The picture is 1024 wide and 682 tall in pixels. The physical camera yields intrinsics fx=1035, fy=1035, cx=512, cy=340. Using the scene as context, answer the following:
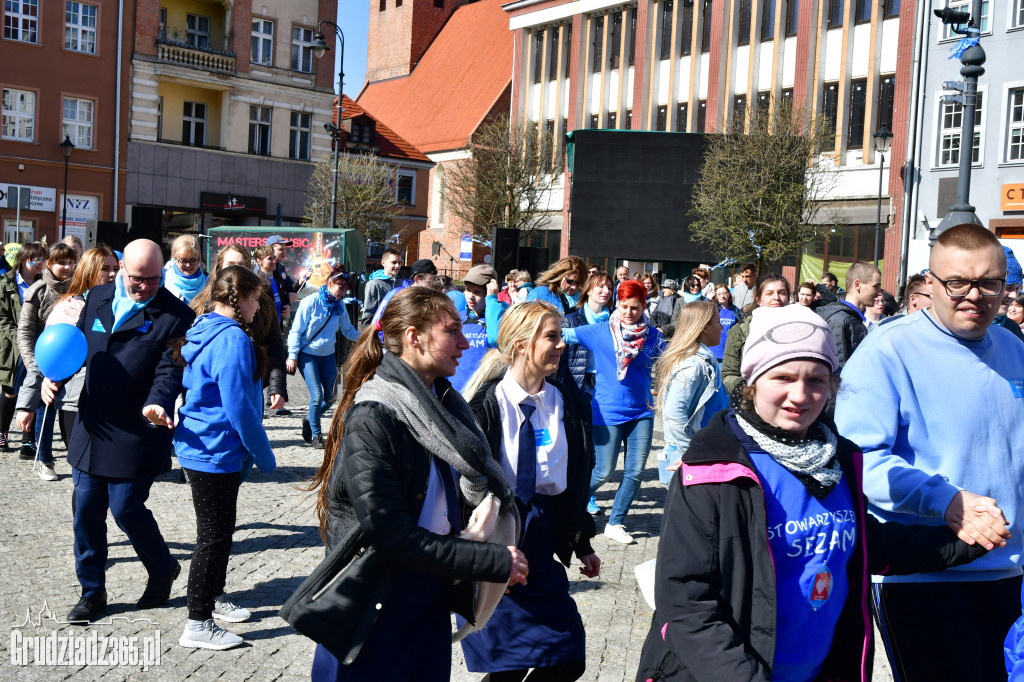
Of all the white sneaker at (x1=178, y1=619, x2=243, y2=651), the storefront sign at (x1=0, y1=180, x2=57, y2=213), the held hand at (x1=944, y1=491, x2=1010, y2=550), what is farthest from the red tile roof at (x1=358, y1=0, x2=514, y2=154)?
the held hand at (x1=944, y1=491, x2=1010, y2=550)

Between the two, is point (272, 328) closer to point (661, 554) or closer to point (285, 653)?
point (285, 653)

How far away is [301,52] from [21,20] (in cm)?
1087

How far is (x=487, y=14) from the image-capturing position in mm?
66812

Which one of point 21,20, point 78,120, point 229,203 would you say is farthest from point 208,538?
point 21,20

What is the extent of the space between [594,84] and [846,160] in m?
14.0

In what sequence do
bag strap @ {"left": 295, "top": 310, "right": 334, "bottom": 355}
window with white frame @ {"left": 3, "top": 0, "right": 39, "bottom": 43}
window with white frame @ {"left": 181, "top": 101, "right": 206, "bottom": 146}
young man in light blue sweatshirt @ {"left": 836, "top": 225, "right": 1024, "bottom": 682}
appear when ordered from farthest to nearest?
1. window with white frame @ {"left": 181, "top": 101, "right": 206, "bottom": 146}
2. window with white frame @ {"left": 3, "top": 0, "right": 39, "bottom": 43}
3. bag strap @ {"left": 295, "top": 310, "right": 334, "bottom": 355}
4. young man in light blue sweatshirt @ {"left": 836, "top": 225, "right": 1024, "bottom": 682}

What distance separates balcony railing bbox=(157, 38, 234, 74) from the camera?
39844 millimetres

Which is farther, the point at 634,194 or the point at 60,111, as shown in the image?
the point at 60,111

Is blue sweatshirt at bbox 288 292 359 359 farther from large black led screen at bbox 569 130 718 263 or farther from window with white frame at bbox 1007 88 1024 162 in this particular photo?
window with white frame at bbox 1007 88 1024 162

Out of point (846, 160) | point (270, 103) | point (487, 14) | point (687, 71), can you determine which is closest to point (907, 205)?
point (846, 160)

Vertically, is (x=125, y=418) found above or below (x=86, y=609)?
above

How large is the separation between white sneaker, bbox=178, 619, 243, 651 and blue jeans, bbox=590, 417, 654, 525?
123 inches

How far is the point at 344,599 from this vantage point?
293 centimetres

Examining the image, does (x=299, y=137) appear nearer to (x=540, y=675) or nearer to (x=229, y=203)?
(x=229, y=203)
